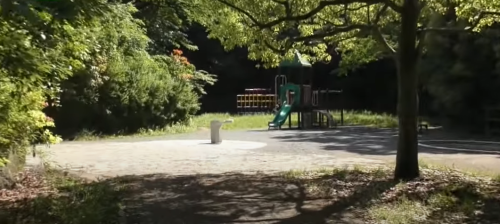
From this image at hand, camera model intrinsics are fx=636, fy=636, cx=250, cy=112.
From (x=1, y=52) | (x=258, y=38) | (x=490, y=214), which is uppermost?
(x=258, y=38)

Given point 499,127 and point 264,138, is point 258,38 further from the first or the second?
point 499,127

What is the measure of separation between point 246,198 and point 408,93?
129 inches

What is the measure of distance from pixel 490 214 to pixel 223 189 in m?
3.99

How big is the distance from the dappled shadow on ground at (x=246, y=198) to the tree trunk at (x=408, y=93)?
0.47 metres

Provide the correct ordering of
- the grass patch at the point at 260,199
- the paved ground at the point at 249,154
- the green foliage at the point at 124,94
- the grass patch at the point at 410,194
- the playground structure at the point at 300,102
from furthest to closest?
the playground structure at the point at 300,102, the green foliage at the point at 124,94, the paved ground at the point at 249,154, the grass patch at the point at 410,194, the grass patch at the point at 260,199

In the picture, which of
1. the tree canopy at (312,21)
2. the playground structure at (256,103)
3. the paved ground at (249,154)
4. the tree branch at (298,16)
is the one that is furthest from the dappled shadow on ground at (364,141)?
the playground structure at (256,103)

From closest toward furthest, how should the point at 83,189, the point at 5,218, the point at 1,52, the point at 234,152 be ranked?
the point at 1,52 < the point at 5,218 < the point at 83,189 < the point at 234,152

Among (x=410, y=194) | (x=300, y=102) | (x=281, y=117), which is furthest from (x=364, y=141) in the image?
(x=410, y=194)

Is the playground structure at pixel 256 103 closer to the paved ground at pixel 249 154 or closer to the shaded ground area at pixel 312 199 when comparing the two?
the paved ground at pixel 249 154

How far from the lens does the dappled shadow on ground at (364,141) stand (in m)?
16.7

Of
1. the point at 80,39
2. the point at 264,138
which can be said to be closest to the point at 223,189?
the point at 80,39

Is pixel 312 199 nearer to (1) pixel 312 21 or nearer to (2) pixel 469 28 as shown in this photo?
(2) pixel 469 28

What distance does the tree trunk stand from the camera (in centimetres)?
1040

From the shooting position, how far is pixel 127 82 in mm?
24000
